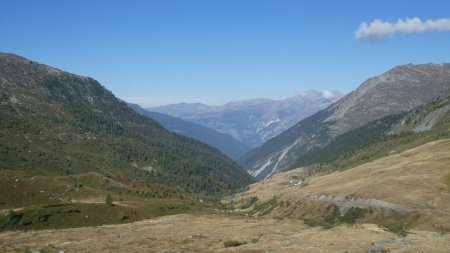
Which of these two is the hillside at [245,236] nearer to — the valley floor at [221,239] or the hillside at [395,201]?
the valley floor at [221,239]

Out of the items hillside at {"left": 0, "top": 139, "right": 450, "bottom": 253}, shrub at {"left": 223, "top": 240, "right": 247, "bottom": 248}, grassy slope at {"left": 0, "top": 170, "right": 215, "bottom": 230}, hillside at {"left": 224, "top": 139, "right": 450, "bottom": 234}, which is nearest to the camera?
hillside at {"left": 0, "top": 139, "right": 450, "bottom": 253}

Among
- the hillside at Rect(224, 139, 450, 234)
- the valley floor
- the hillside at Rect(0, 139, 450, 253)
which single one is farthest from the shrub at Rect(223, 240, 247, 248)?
the hillside at Rect(224, 139, 450, 234)

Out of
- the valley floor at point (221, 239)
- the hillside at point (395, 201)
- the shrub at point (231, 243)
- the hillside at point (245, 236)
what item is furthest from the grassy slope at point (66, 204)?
the hillside at point (395, 201)

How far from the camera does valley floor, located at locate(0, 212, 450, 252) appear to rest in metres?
58.5

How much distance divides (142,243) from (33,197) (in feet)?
182

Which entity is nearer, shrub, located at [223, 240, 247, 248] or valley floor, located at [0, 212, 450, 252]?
valley floor, located at [0, 212, 450, 252]

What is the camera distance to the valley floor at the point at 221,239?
58469mm

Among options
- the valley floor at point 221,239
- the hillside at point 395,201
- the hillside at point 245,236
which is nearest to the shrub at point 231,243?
the hillside at point 245,236

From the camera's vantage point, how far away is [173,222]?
90.8 m

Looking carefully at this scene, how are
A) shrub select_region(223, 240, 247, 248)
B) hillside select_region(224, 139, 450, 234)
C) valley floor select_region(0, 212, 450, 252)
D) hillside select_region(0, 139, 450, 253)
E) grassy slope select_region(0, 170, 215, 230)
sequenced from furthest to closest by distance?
hillside select_region(224, 139, 450, 234)
grassy slope select_region(0, 170, 215, 230)
shrub select_region(223, 240, 247, 248)
hillside select_region(0, 139, 450, 253)
valley floor select_region(0, 212, 450, 252)

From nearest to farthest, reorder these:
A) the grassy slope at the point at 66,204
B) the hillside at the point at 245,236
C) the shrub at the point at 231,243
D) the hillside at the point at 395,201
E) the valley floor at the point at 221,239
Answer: the valley floor at the point at 221,239 < the hillside at the point at 245,236 < the shrub at the point at 231,243 < the grassy slope at the point at 66,204 < the hillside at the point at 395,201

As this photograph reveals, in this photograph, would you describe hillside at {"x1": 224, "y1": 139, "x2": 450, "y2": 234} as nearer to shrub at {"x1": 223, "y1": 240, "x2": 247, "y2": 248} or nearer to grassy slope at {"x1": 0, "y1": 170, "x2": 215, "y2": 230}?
grassy slope at {"x1": 0, "y1": 170, "x2": 215, "y2": 230}

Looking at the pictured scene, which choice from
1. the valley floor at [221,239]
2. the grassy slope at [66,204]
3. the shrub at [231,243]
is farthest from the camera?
the grassy slope at [66,204]

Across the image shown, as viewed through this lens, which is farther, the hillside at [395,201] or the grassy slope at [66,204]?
the hillside at [395,201]
